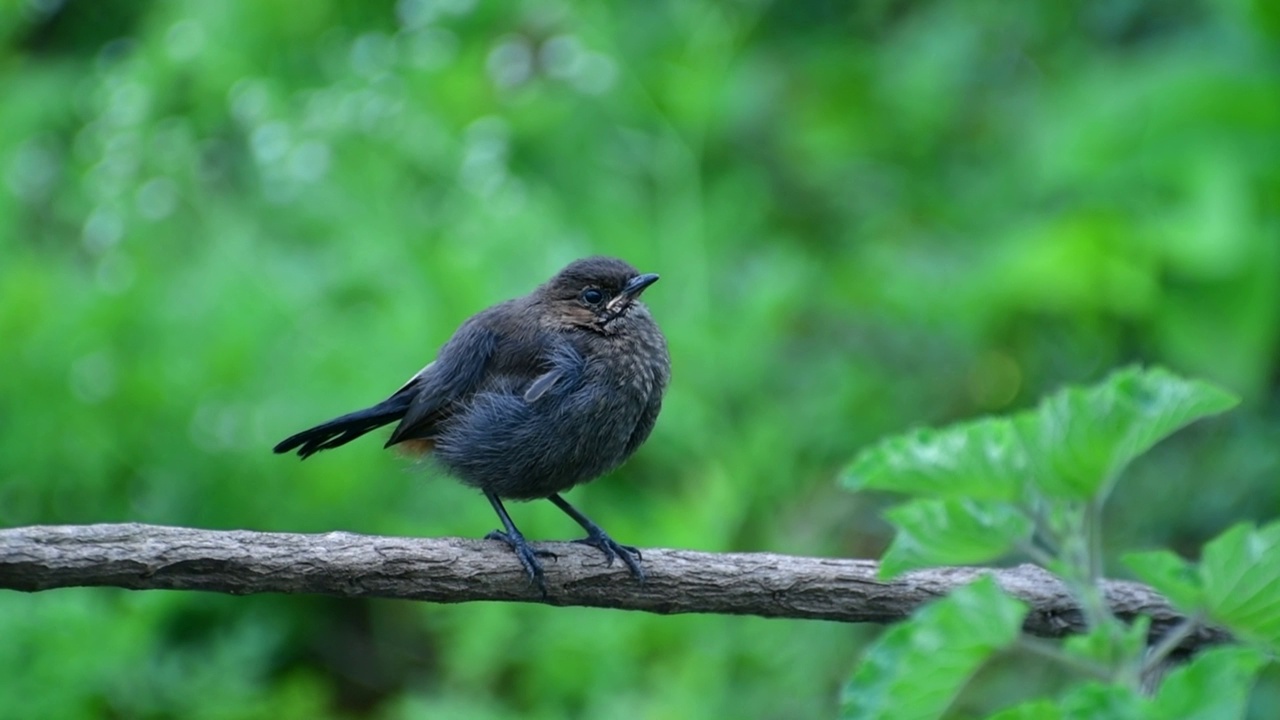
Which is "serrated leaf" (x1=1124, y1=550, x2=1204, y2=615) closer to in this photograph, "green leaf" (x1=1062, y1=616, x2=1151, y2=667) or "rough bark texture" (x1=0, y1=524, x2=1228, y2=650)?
"green leaf" (x1=1062, y1=616, x2=1151, y2=667)

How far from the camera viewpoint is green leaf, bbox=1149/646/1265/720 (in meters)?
1.38

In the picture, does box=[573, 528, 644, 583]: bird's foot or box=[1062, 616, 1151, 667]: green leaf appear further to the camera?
box=[573, 528, 644, 583]: bird's foot

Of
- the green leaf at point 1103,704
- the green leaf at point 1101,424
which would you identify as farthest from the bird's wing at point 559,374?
the green leaf at point 1103,704

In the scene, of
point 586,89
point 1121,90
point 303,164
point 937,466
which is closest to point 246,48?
point 303,164

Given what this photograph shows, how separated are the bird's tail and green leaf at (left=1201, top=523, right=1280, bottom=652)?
8.13 feet

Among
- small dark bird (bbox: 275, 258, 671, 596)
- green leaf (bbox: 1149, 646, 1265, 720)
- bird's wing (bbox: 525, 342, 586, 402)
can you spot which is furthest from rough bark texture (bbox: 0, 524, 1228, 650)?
green leaf (bbox: 1149, 646, 1265, 720)

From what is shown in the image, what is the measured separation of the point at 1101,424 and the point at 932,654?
329 mm

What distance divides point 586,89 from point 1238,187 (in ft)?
8.74

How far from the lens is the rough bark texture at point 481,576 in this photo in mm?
2543

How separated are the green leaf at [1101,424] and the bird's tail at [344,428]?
92.0 inches

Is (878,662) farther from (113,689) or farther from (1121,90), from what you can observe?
(1121,90)

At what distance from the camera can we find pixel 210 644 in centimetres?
477

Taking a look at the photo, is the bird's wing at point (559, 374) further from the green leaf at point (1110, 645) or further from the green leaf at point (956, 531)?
the green leaf at point (1110, 645)

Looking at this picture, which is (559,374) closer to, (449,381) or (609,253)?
(449,381)
